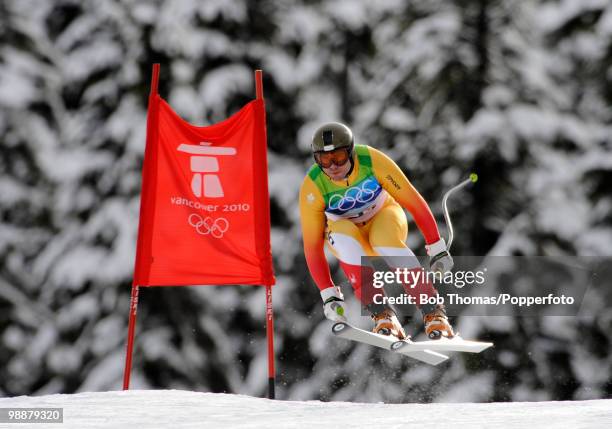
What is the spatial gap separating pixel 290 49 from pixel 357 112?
144cm

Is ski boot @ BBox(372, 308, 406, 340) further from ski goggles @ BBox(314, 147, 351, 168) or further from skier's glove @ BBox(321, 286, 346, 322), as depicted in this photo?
ski goggles @ BBox(314, 147, 351, 168)

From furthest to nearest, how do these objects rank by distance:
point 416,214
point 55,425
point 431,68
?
point 431,68 < point 416,214 < point 55,425

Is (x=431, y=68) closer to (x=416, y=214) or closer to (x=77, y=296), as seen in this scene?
(x=77, y=296)

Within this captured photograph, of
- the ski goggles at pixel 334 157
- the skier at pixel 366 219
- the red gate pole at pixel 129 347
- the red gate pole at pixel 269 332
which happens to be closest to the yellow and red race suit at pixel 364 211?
the skier at pixel 366 219

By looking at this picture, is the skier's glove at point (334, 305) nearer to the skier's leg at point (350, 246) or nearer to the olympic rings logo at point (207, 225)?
the skier's leg at point (350, 246)

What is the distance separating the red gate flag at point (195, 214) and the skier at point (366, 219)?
56.2 inches

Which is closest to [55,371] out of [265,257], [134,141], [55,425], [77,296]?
[77,296]

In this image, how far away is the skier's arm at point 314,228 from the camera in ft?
24.6

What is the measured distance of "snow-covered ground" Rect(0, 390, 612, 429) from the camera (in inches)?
263

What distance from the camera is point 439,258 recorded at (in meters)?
7.30

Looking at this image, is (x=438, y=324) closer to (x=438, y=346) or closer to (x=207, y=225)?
(x=438, y=346)

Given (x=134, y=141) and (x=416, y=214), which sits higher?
(x=134, y=141)

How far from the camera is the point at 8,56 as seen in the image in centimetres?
1605

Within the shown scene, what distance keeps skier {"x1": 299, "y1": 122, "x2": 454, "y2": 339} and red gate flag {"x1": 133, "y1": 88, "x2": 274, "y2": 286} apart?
1.43 m
